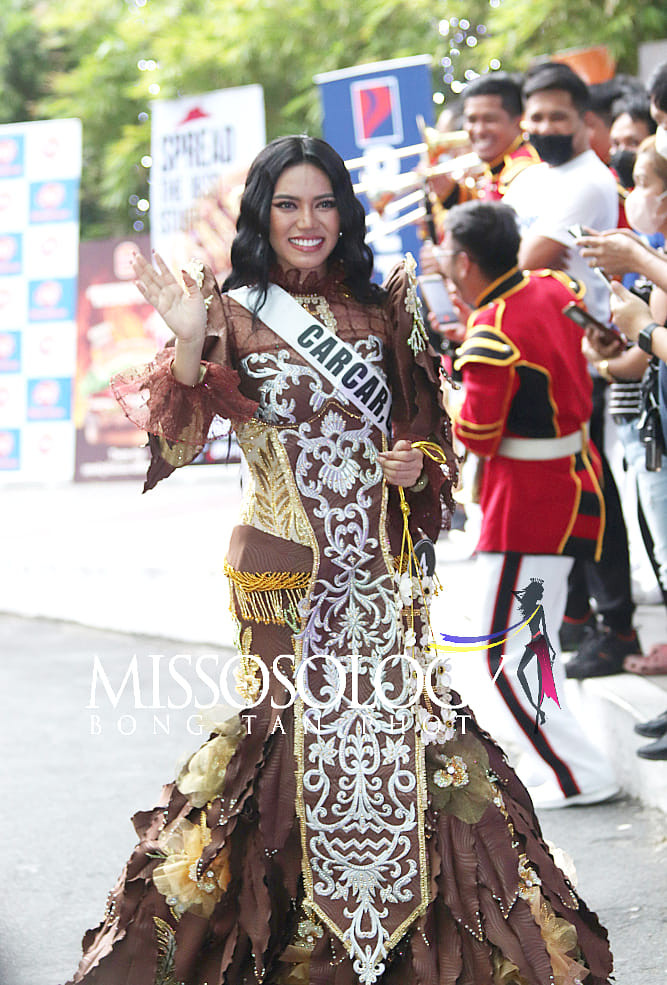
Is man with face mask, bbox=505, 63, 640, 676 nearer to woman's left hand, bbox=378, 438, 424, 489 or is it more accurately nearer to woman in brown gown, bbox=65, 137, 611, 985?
woman in brown gown, bbox=65, 137, 611, 985

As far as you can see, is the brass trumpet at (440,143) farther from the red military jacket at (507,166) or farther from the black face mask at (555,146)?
the black face mask at (555,146)

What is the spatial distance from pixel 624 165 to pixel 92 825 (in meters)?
3.59

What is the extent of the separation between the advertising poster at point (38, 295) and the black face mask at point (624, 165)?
5686 mm

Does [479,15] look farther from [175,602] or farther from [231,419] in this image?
[231,419]

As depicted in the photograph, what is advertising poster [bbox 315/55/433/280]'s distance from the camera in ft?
27.6

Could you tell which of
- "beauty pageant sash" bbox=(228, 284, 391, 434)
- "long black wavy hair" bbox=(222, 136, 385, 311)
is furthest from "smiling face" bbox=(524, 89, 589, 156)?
"beauty pageant sash" bbox=(228, 284, 391, 434)

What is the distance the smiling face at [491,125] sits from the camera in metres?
6.16

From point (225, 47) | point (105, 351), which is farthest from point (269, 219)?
point (225, 47)

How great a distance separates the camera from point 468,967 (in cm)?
287

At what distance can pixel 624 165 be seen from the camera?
6043mm

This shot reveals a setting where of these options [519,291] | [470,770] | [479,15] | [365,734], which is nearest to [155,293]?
[365,734]

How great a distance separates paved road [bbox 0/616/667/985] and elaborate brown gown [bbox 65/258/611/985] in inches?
21.2

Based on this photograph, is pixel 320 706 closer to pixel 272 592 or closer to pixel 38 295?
pixel 272 592

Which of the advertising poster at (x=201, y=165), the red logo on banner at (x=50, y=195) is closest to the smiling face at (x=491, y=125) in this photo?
the advertising poster at (x=201, y=165)
